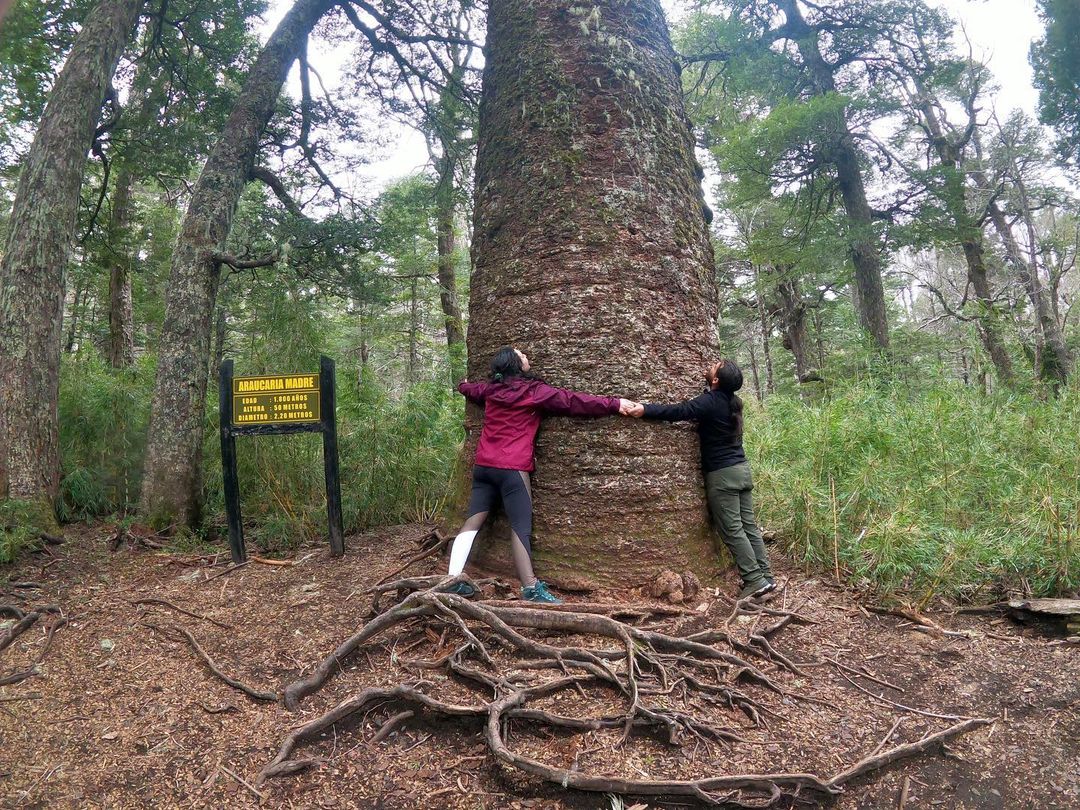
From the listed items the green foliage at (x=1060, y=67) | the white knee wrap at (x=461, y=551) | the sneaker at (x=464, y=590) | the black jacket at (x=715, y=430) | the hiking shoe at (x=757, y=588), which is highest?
the green foliage at (x=1060, y=67)

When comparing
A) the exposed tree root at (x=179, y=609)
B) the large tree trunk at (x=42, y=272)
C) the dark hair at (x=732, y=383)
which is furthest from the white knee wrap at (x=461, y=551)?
the large tree trunk at (x=42, y=272)

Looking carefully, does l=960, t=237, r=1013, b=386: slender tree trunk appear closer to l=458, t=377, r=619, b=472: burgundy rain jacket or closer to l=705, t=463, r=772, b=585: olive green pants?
l=705, t=463, r=772, b=585: olive green pants

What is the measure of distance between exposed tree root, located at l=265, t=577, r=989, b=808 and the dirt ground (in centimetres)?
5

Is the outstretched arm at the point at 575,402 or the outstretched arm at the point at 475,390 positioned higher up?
the outstretched arm at the point at 475,390

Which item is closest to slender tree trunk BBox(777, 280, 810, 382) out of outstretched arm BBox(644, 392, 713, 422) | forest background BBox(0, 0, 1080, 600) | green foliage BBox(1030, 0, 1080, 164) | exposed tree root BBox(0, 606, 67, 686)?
forest background BBox(0, 0, 1080, 600)

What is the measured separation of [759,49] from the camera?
37.0 feet

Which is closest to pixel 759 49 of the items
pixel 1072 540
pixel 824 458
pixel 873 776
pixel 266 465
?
pixel 824 458

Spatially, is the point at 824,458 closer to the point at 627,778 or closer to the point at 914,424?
the point at 914,424

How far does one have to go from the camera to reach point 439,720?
258 cm

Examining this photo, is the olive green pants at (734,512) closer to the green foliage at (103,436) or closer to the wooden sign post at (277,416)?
the wooden sign post at (277,416)

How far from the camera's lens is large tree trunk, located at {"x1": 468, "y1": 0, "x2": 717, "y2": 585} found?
3.56 meters

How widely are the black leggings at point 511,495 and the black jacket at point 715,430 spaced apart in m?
1.12

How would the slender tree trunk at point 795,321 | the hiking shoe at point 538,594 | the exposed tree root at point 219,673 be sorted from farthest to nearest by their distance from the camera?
1. the slender tree trunk at point 795,321
2. the hiking shoe at point 538,594
3. the exposed tree root at point 219,673

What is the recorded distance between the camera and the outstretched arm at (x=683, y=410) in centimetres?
359
